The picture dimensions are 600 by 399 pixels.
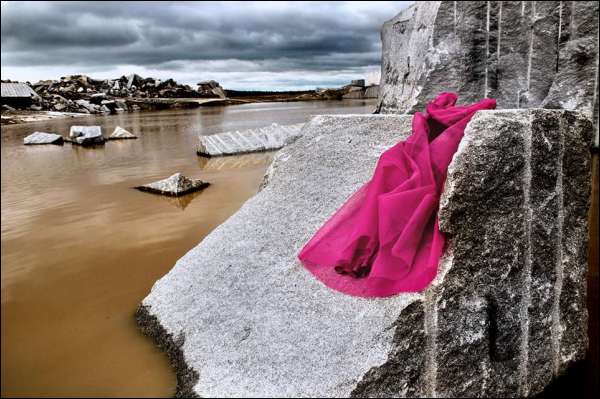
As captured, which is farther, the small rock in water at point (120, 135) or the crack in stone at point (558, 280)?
the small rock in water at point (120, 135)

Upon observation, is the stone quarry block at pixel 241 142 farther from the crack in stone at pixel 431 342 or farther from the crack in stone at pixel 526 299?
the crack in stone at pixel 431 342

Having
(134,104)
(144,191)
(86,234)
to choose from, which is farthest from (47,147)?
(134,104)

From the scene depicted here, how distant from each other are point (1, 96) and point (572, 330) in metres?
12.7

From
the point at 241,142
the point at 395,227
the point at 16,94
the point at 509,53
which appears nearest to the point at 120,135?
the point at 241,142

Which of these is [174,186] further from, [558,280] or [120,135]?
[120,135]

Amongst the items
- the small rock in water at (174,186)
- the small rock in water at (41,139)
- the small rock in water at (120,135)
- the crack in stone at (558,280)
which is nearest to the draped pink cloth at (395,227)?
the crack in stone at (558,280)

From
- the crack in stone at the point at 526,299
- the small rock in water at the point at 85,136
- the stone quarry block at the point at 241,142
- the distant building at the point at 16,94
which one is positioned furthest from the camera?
the distant building at the point at 16,94

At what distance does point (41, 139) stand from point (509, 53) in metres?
7.56

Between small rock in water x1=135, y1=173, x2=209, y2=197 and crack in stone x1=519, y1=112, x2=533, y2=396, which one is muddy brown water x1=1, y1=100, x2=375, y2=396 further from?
crack in stone x1=519, y1=112, x2=533, y2=396

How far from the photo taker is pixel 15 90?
37.8ft

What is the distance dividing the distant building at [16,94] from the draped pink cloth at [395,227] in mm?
11845

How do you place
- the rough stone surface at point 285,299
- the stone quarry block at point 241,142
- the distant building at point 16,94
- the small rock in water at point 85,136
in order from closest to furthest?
the rough stone surface at point 285,299
the stone quarry block at point 241,142
the small rock in water at point 85,136
the distant building at point 16,94

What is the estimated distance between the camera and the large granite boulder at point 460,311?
6.00 ft

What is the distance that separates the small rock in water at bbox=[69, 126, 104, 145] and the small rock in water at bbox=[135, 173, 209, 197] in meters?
4.12
